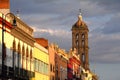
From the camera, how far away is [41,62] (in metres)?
87.6

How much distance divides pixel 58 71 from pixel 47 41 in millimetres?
12502

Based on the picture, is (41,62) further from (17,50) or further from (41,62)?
(17,50)

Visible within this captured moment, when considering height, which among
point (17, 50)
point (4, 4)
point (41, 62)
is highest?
point (4, 4)

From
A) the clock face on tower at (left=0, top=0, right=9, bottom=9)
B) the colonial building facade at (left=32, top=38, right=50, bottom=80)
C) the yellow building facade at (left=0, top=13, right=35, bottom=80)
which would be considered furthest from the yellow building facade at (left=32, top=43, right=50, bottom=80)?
the clock face on tower at (left=0, top=0, right=9, bottom=9)

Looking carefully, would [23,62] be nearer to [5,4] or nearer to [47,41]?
[5,4]

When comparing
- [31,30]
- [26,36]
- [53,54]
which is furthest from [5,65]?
[53,54]

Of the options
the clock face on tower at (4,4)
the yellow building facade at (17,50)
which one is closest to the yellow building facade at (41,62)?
the yellow building facade at (17,50)

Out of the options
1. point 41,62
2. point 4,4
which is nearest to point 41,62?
point 41,62

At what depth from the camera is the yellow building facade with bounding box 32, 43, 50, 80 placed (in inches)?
3255

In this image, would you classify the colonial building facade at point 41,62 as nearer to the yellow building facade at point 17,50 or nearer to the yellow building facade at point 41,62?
the yellow building facade at point 41,62

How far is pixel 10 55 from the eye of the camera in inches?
2509

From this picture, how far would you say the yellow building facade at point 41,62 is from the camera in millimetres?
82688

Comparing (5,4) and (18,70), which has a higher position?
(5,4)

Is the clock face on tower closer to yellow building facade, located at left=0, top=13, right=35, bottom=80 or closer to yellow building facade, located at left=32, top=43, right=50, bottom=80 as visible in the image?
yellow building facade, located at left=0, top=13, right=35, bottom=80
